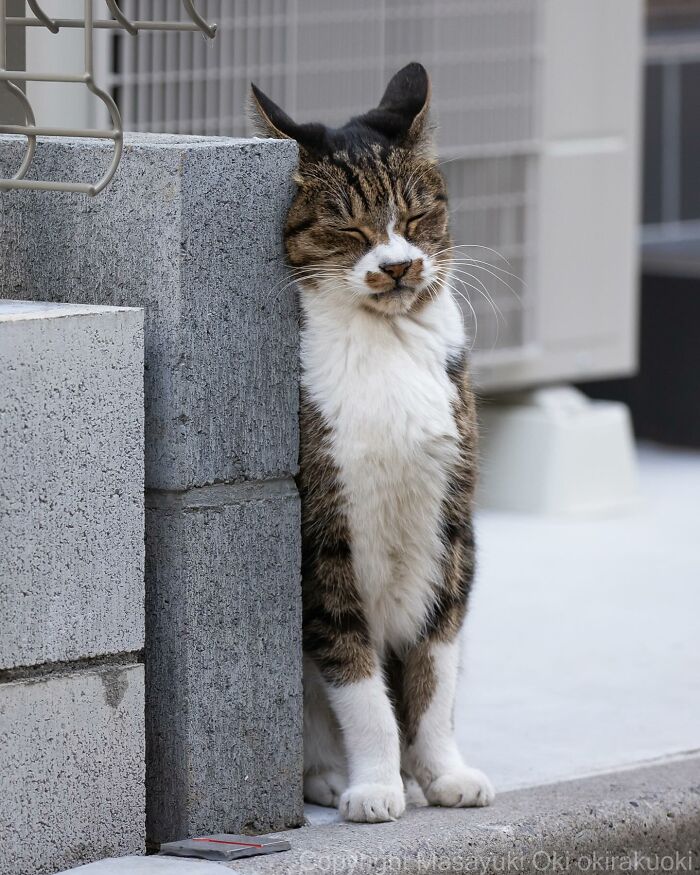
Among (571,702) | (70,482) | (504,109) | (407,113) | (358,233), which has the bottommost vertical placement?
(571,702)

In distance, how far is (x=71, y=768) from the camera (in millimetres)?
2504

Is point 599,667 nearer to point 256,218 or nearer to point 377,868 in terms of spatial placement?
point 377,868

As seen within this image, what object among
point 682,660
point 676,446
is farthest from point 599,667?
point 676,446

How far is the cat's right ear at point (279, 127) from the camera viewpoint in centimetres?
277

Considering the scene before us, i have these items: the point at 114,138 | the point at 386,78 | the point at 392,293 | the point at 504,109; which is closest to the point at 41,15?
the point at 114,138

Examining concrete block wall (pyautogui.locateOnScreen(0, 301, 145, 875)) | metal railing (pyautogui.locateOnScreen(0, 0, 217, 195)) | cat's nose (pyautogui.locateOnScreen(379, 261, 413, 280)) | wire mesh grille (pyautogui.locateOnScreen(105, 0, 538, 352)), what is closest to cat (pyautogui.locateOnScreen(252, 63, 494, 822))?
cat's nose (pyautogui.locateOnScreen(379, 261, 413, 280))

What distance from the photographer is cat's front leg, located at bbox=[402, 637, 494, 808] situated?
293 cm

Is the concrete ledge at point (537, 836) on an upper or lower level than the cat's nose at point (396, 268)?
lower

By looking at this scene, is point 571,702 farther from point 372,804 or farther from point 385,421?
point 385,421

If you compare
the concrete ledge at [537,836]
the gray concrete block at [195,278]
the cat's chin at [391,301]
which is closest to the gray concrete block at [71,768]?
the concrete ledge at [537,836]

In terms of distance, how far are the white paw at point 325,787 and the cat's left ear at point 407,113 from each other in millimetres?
1204

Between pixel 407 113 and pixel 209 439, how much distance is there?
30.4 inches

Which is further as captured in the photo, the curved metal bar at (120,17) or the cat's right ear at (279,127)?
the cat's right ear at (279,127)

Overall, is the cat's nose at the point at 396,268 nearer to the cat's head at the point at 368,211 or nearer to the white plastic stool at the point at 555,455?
the cat's head at the point at 368,211
